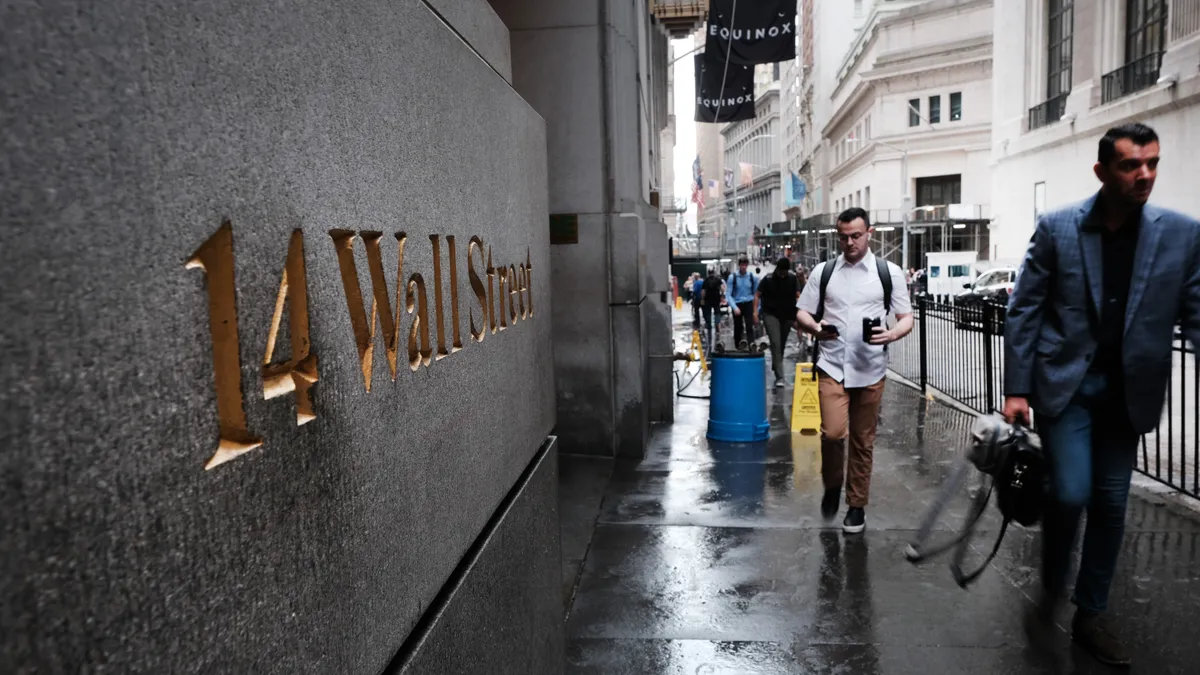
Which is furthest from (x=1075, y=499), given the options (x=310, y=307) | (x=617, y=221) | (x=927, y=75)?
(x=927, y=75)

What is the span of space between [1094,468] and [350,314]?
358 centimetres

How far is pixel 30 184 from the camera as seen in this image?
2.93 ft

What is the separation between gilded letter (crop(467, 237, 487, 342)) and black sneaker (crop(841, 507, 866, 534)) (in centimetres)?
418

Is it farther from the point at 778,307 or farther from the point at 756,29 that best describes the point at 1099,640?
the point at 756,29

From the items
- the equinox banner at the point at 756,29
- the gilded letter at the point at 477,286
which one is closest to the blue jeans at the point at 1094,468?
the gilded letter at the point at 477,286

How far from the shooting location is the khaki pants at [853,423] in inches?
237

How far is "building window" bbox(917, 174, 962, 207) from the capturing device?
65438mm

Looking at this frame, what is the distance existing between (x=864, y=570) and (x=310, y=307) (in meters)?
4.59

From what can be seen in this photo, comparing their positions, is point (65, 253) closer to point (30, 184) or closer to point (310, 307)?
point (30, 184)

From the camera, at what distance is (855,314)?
6.06 meters

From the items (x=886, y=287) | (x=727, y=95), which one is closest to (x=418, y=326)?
(x=886, y=287)

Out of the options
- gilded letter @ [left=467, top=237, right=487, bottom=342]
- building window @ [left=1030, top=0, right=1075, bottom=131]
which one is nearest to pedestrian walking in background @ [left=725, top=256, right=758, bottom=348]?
gilded letter @ [left=467, top=237, right=487, bottom=342]

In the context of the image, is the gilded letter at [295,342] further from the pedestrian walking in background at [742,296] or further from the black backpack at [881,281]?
the pedestrian walking in background at [742,296]

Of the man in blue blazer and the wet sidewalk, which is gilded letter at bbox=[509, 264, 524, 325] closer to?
the wet sidewalk
